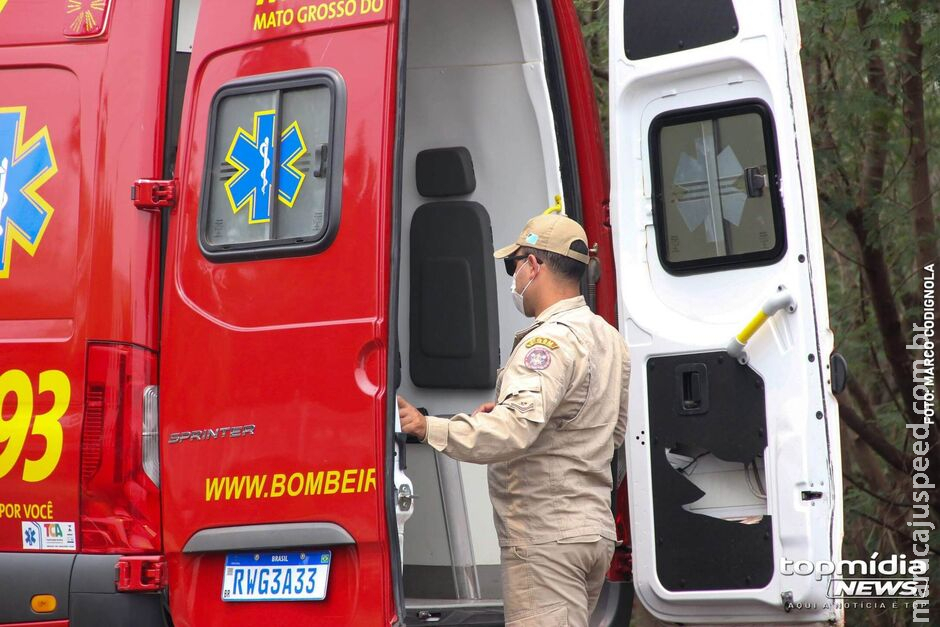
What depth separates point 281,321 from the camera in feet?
12.3

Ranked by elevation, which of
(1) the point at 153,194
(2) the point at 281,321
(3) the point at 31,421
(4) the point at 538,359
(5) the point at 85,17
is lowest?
(3) the point at 31,421

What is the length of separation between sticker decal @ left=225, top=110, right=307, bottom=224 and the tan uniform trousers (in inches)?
46.1

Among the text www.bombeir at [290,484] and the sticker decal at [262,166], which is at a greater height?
the sticker decal at [262,166]

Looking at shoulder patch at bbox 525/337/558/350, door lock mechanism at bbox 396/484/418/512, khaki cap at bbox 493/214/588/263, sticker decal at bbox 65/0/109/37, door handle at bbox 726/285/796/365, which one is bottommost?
door lock mechanism at bbox 396/484/418/512

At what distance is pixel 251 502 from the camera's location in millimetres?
3746

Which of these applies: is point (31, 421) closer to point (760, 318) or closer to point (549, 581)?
point (549, 581)

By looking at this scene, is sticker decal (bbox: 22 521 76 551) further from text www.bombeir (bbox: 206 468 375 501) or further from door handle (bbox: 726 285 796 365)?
door handle (bbox: 726 285 796 365)

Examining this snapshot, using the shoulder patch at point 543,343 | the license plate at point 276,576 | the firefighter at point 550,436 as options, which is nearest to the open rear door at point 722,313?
the firefighter at point 550,436

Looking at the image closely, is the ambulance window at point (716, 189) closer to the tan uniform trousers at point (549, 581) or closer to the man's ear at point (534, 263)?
the man's ear at point (534, 263)

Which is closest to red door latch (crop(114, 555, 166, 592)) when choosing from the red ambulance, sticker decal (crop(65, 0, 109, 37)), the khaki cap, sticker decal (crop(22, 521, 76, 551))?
the red ambulance

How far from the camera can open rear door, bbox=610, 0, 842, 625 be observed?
378cm

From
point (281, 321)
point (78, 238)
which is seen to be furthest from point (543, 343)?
point (78, 238)

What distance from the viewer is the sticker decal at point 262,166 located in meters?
3.84

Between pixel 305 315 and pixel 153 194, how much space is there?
644 mm
